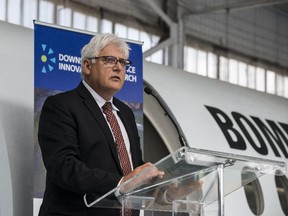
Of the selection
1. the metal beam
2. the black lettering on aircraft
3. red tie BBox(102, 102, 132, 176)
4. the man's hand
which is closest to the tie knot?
red tie BBox(102, 102, 132, 176)

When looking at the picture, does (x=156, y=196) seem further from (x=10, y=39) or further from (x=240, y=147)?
(x=240, y=147)

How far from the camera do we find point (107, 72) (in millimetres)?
4148

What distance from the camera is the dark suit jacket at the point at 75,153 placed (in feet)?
12.2

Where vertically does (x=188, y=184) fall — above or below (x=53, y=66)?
below

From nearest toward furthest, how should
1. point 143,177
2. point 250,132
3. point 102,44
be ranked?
1. point 143,177
2. point 102,44
3. point 250,132

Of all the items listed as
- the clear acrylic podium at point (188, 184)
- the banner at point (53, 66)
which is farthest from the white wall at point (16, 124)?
the clear acrylic podium at point (188, 184)

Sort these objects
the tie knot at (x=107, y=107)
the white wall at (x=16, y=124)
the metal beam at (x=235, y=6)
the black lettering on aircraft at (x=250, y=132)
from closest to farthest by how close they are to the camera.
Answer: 1. the tie knot at (x=107, y=107)
2. the white wall at (x=16, y=124)
3. the black lettering on aircraft at (x=250, y=132)
4. the metal beam at (x=235, y=6)

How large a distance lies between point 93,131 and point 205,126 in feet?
11.3

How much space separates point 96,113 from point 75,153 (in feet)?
1.14

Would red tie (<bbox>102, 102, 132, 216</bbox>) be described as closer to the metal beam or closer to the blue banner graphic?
the blue banner graphic

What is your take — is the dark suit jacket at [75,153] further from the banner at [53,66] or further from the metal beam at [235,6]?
the metal beam at [235,6]

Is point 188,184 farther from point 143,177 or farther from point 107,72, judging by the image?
point 107,72

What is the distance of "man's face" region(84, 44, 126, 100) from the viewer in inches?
163

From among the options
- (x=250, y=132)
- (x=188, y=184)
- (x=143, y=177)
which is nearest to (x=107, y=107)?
(x=188, y=184)
